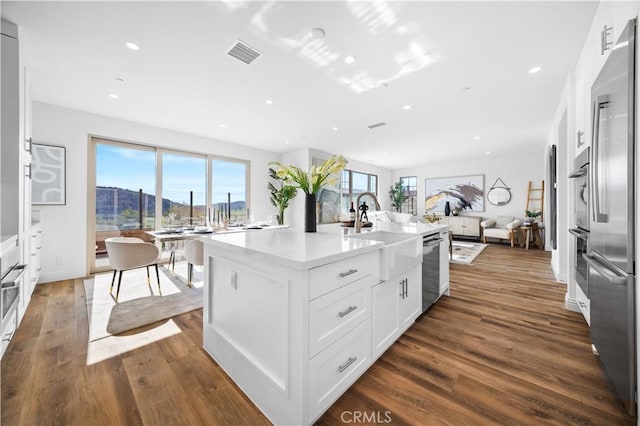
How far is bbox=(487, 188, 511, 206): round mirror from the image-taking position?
758cm

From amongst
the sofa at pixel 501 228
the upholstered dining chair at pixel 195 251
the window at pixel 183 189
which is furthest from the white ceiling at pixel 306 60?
the sofa at pixel 501 228

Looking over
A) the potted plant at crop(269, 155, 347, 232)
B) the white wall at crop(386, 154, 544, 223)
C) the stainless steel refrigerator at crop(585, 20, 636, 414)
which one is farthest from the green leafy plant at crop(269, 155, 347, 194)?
the white wall at crop(386, 154, 544, 223)

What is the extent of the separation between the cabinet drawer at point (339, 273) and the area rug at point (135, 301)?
2.08 metres

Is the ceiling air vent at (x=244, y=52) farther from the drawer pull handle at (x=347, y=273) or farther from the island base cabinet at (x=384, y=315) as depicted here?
the island base cabinet at (x=384, y=315)

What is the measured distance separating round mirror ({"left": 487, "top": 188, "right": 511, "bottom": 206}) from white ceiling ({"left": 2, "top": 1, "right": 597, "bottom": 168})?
354 cm

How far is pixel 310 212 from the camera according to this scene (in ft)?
6.72

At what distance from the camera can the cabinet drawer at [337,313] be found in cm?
118

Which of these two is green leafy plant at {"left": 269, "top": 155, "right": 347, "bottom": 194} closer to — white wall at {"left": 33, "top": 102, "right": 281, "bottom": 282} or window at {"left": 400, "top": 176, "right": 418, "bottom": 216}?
white wall at {"left": 33, "top": 102, "right": 281, "bottom": 282}

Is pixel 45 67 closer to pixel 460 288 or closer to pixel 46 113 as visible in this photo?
pixel 46 113

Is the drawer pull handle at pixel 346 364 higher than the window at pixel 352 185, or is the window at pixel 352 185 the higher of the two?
the window at pixel 352 185

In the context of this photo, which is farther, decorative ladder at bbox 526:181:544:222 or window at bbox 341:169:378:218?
window at bbox 341:169:378:218

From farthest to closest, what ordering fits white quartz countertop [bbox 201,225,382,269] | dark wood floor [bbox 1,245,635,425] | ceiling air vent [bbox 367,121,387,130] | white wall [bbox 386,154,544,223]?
white wall [bbox 386,154,544,223] → ceiling air vent [bbox 367,121,387,130] → dark wood floor [bbox 1,245,635,425] → white quartz countertop [bbox 201,225,382,269]

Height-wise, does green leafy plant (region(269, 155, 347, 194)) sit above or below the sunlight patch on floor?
above

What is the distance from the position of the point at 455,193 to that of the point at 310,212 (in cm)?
798
